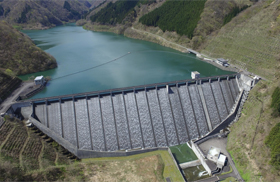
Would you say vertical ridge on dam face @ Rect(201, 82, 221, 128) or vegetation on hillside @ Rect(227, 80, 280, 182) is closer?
vegetation on hillside @ Rect(227, 80, 280, 182)

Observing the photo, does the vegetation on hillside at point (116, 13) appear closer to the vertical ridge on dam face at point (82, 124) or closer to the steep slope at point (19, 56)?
the steep slope at point (19, 56)

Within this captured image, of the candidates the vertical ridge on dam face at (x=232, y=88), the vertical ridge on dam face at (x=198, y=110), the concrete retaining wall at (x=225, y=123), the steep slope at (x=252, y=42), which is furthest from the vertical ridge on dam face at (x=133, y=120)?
the steep slope at (x=252, y=42)

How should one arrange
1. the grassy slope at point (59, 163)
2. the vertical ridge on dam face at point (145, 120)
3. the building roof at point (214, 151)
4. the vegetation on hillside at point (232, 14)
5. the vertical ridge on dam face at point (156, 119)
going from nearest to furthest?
the grassy slope at point (59, 163) < the building roof at point (214, 151) < the vertical ridge on dam face at point (145, 120) < the vertical ridge on dam face at point (156, 119) < the vegetation on hillside at point (232, 14)

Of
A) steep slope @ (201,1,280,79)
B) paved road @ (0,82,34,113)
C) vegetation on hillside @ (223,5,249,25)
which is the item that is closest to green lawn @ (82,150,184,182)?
paved road @ (0,82,34,113)

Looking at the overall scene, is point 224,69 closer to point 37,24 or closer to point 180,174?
point 180,174

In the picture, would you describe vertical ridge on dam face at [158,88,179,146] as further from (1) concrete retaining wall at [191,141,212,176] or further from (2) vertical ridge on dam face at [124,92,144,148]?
(2) vertical ridge on dam face at [124,92,144,148]

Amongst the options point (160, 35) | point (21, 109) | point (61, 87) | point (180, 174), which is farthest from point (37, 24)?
point (180, 174)

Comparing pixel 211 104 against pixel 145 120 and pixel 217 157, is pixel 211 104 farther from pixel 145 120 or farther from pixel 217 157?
pixel 145 120
